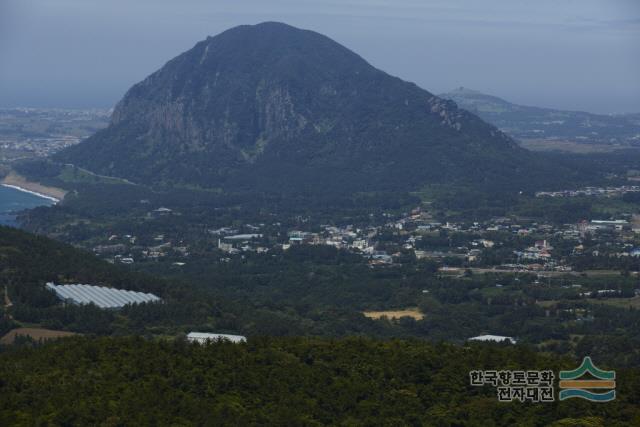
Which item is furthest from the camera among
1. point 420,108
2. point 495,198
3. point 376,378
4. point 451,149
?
point 420,108

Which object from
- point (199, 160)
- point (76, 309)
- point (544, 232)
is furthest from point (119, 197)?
point (76, 309)

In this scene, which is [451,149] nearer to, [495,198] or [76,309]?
[495,198]

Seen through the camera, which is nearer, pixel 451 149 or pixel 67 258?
pixel 67 258

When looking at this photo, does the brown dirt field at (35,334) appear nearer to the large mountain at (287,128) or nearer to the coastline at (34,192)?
the coastline at (34,192)

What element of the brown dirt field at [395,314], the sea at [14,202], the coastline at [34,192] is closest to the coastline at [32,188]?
the coastline at [34,192]

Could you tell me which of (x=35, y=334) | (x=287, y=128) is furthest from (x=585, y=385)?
(x=287, y=128)

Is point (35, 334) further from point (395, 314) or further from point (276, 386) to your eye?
point (395, 314)

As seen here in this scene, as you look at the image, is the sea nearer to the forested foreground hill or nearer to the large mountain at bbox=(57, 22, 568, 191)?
the large mountain at bbox=(57, 22, 568, 191)
